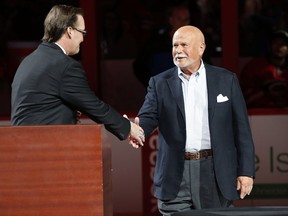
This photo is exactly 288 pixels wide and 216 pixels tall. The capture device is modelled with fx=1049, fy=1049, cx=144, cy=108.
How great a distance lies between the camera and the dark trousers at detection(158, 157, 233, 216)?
21.3 feet

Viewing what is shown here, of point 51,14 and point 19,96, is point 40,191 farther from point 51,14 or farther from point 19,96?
point 51,14

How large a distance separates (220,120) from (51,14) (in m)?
1.30

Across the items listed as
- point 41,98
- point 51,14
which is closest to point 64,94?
point 41,98

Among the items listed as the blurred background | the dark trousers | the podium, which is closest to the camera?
the podium

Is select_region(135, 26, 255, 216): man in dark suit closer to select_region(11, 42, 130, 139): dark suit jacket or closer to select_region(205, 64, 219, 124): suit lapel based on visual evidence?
select_region(205, 64, 219, 124): suit lapel

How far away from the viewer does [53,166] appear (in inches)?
211

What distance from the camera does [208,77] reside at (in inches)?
261

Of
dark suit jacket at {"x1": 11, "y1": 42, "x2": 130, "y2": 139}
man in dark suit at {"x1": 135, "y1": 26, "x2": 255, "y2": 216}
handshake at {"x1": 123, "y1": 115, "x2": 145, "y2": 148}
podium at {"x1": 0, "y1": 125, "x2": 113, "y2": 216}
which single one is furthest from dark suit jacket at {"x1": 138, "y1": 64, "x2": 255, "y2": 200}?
podium at {"x1": 0, "y1": 125, "x2": 113, "y2": 216}

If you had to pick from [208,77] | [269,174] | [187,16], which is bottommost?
[269,174]

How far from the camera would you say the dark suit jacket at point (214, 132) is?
21.4 ft

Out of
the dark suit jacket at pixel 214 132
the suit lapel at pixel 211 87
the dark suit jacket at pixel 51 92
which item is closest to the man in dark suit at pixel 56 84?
the dark suit jacket at pixel 51 92

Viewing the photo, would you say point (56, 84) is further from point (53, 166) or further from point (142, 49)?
point (142, 49)

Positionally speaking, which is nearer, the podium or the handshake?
the podium

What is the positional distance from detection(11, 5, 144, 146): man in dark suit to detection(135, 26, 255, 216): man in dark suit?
69 centimetres
